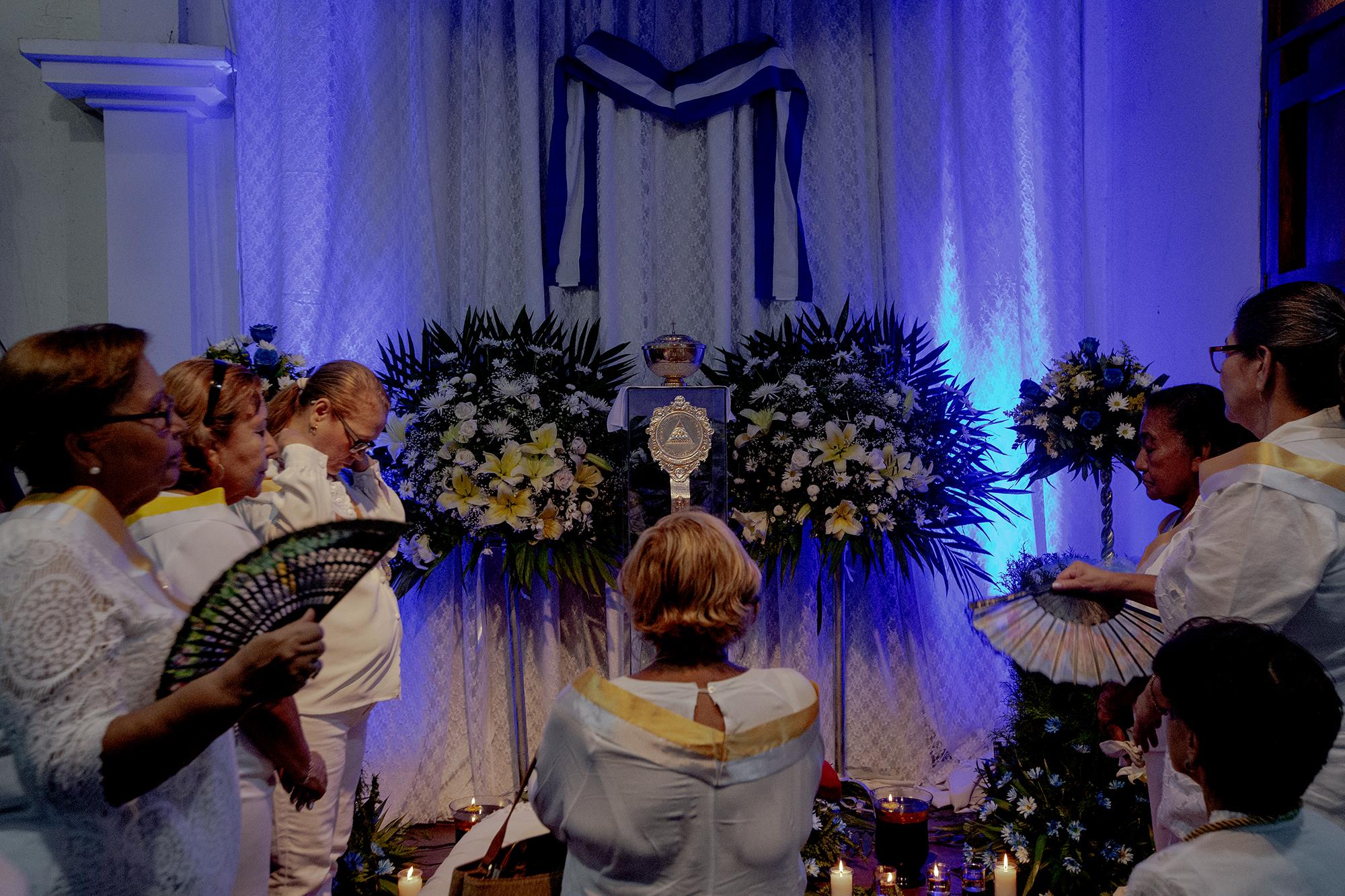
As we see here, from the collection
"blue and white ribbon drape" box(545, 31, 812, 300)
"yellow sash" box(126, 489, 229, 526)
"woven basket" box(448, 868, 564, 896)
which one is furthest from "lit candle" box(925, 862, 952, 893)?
"blue and white ribbon drape" box(545, 31, 812, 300)

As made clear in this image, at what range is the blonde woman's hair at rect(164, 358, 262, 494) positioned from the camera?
2.44 m

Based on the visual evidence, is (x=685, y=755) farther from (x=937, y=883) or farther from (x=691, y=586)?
(x=937, y=883)

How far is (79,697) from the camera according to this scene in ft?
4.80

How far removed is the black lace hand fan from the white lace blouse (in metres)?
0.04

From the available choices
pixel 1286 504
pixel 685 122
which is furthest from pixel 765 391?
pixel 1286 504

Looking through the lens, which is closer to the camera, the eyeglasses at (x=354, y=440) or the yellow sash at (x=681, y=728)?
the yellow sash at (x=681, y=728)

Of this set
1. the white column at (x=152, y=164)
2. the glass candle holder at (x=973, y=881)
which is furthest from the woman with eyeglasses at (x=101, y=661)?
the white column at (x=152, y=164)

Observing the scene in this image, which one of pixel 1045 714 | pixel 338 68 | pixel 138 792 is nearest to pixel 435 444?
pixel 338 68

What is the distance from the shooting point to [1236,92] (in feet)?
13.6

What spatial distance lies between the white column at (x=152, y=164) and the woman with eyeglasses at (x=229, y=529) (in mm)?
2167

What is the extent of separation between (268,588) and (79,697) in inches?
11.5

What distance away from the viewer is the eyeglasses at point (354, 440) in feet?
10.7

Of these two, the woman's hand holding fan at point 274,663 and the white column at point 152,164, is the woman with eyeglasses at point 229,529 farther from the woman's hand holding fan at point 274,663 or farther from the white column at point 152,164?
the white column at point 152,164

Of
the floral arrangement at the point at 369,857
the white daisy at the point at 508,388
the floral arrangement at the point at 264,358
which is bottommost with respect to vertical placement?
the floral arrangement at the point at 369,857
